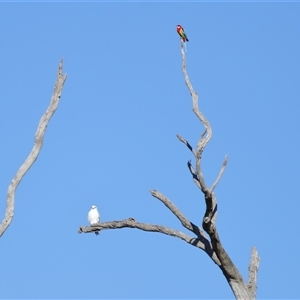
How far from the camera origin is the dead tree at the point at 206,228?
1609 cm

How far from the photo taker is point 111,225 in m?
17.9

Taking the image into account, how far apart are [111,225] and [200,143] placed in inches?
107

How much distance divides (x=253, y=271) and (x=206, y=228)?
4.50 feet

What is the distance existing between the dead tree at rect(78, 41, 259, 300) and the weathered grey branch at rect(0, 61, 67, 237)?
7.49ft

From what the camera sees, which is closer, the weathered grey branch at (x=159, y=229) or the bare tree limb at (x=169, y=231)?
the bare tree limb at (x=169, y=231)

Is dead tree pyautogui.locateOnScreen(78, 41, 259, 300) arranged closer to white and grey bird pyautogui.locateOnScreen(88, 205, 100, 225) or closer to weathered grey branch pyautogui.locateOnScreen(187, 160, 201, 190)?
weathered grey branch pyautogui.locateOnScreen(187, 160, 201, 190)

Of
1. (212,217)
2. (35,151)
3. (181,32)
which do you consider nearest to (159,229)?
(212,217)

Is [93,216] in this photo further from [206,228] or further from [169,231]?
[206,228]

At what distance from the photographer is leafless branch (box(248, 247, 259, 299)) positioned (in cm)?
1684

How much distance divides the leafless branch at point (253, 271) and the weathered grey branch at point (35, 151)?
14.1 feet

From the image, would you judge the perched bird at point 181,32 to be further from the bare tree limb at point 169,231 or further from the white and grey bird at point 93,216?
the white and grey bird at point 93,216

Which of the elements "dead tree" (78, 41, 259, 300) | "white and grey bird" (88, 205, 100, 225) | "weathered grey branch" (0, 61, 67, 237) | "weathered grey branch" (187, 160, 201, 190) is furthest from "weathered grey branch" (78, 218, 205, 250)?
"white and grey bird" (88, 205, 100, 225)

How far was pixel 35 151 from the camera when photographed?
15414 mm

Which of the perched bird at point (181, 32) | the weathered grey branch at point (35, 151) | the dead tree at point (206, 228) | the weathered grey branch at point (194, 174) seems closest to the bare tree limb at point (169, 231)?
the dead tree at point (206, 228)
